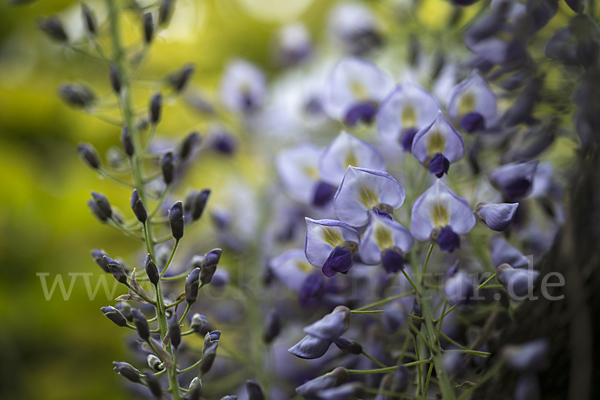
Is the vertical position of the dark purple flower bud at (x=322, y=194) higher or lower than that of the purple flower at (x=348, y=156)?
lower

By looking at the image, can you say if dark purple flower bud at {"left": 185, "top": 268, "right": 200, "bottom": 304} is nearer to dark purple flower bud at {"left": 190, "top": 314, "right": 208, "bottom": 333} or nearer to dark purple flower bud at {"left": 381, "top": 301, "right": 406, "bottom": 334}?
dark purple flower bud at {"left": 190, "top": 314, "right": 208, "bottom": 333}

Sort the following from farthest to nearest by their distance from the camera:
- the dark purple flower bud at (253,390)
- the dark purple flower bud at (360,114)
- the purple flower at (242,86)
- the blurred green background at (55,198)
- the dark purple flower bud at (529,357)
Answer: the blurred green background at (55,198), the purple flower at (242,86), the dark purple flower bud at (360,114), the dark purple flower bud at (253,390), the dark purple flower bud at (529,357)

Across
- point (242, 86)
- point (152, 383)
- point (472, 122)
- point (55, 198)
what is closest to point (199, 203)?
point (152, 383)

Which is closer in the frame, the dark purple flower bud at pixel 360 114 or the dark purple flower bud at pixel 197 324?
the dark purple flower bud at pixel 197 324

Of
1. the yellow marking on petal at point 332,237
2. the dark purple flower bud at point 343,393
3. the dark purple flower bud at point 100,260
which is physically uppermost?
the dark purple flower bud at point 100,260

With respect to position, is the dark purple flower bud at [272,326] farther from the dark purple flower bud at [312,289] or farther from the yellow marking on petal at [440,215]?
the yellow marking on petal at [440,215]

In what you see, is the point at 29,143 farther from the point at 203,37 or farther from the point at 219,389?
the point at 219,389

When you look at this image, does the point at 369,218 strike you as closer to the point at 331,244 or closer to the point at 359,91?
the point at 331,244

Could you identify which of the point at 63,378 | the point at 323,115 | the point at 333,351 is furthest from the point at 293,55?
the point at 63,378

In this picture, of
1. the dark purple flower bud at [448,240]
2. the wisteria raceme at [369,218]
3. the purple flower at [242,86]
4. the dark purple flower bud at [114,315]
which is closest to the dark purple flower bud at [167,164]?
the wisteria raceme at [369,218]
